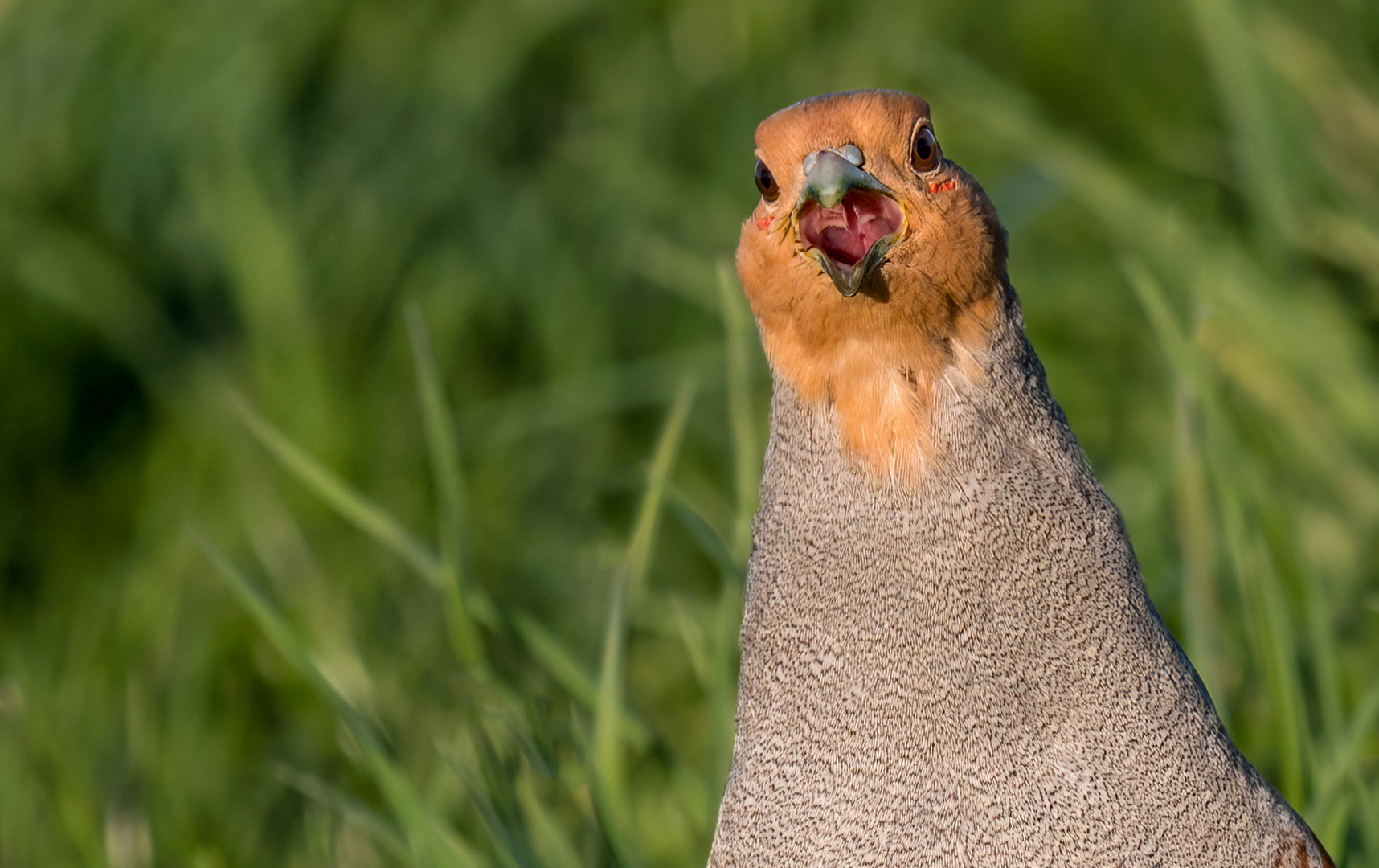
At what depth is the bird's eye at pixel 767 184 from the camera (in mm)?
1738

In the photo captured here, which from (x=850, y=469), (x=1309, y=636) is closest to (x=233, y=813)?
(x=850, y=469)

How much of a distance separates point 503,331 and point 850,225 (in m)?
2.90

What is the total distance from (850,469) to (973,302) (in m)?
0.25

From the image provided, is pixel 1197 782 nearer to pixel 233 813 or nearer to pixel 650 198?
pixel 233 813

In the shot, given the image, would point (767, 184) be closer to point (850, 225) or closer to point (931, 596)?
point (850, 225)

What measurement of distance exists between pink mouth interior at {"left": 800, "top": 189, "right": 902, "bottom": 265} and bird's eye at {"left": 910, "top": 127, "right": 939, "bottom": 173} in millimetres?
76

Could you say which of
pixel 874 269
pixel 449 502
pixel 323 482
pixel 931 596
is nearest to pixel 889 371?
pixel 874 269

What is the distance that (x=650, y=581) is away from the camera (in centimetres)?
407

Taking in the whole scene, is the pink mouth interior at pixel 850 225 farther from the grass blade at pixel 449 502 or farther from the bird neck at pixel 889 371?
the grass blade at pixel 449 502

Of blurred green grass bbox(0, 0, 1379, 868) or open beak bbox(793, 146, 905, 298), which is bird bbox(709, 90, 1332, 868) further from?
blurred green grass bbox(0, 0, 1379, 868)

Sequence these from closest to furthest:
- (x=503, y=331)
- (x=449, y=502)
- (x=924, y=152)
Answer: (x=924, y=152) → (x=449, y=502) → (x=503, y=331)

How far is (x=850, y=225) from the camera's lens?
5.39 feet

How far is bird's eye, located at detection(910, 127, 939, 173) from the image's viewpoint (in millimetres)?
1694

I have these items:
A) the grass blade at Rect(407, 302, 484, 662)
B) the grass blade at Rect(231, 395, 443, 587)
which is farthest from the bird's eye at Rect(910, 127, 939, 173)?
the grass blade at Rect(231, 395, 443, 587)
